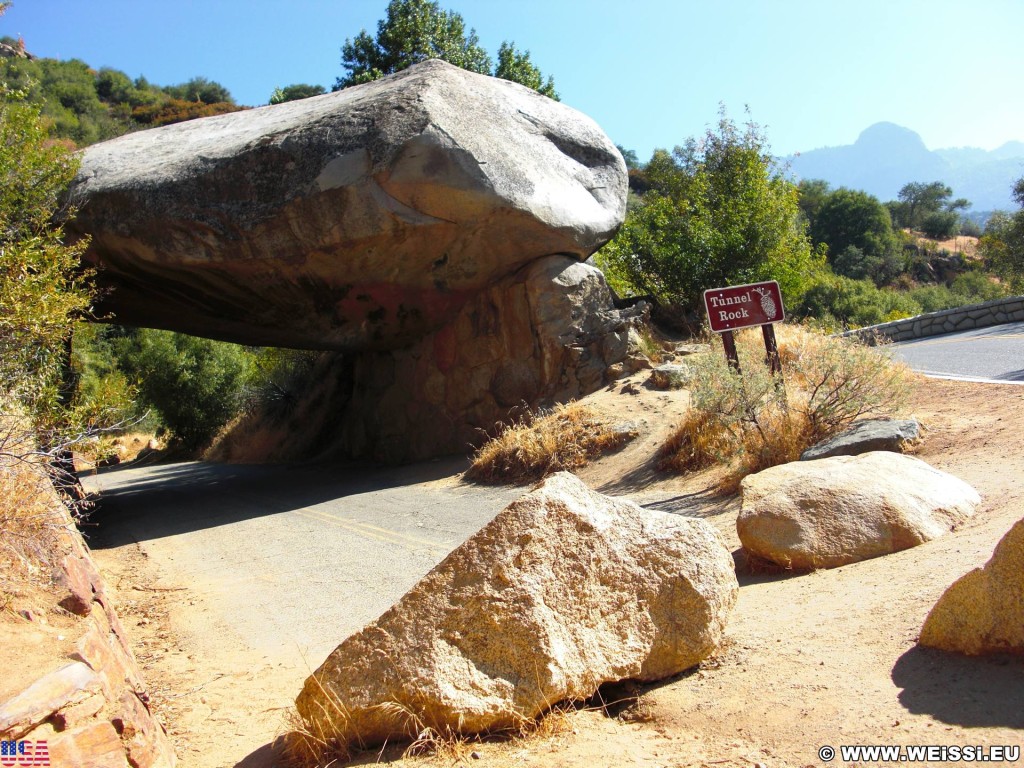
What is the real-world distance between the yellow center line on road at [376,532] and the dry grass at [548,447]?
83.6 inches

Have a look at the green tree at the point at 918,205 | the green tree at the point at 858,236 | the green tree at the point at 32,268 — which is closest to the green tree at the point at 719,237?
the green tree at the point at 32,268

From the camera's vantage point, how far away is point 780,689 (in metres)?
3.57

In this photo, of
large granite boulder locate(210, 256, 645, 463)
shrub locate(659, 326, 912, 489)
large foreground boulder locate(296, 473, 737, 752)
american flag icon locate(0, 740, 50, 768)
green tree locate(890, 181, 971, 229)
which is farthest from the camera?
green tree locate(890, 181, 971, 229)

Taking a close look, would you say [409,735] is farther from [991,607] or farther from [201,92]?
[201,92]

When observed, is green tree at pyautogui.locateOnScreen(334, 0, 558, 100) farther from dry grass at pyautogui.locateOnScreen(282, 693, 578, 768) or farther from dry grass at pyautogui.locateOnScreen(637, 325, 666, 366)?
dry grass at pyautogui.locateOnScreen(282, 693, 578, 768)

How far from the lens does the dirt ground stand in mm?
3125

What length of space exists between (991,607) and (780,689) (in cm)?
89

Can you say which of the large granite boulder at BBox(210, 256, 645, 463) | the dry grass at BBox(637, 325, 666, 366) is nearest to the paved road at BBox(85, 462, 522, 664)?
the large granite boulder at BBox(210, 256, 645, 463)

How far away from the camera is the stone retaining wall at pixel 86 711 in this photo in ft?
10.1

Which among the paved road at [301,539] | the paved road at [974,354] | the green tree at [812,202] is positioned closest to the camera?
the paved road at [301,539]

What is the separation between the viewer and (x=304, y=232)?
12.1 metres

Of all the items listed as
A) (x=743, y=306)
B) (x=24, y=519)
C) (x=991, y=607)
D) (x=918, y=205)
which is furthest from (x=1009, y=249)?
(x=918, y=205)

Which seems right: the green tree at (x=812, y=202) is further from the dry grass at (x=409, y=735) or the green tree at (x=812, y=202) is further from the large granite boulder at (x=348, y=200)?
the dry grass at (x=409, y=735)

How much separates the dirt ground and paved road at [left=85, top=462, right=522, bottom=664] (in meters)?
0.56
